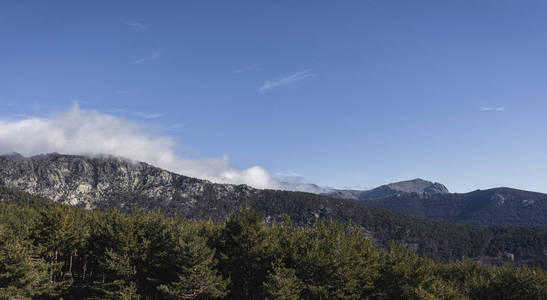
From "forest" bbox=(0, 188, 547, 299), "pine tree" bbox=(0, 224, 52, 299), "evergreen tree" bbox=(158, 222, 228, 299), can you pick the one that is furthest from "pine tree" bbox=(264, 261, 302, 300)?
"pine tree" bbox=(0, 224, 52, 299)

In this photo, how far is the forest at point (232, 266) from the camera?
49344mm

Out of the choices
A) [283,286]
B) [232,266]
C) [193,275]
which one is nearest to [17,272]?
[193,275]

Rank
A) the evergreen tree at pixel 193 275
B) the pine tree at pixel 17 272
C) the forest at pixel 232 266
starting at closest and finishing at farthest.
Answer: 1. the evergreen tree at pixel 193 275
2. the pine tree at pixel 17 272
3. the forest at pixel 232 266

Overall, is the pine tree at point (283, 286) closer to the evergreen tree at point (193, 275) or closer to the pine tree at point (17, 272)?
the evergreen tree at point (193, 275)

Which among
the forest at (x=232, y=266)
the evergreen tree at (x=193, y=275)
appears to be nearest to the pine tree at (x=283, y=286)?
the forest at (x=232, y=266)

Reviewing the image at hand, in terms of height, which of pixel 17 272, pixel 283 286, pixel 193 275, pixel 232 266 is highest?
pixel 193 275

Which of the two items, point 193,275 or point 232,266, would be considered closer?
point 193,275

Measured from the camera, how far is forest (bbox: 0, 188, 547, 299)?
49.3 m

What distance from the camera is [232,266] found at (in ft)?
185

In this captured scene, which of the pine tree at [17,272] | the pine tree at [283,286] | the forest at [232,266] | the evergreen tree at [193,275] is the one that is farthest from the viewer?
the forest at [232,266]

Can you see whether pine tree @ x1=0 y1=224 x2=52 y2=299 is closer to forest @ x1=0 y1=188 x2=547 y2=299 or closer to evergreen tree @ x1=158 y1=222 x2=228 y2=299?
forest @ x1=0 y1=188 x2=547 y2=299

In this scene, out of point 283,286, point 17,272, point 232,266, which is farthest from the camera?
point 232,266

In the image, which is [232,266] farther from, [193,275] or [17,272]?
[17,272]

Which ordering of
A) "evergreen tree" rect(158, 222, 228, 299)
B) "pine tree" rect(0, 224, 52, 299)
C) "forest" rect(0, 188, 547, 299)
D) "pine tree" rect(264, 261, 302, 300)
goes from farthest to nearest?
1. "forest" rect(0, 188, 547, 299)
2. "pine tree" rect(0, 224, 52, 299)
3. "evergreen tree" rect(158, 222, 228, 299)
4. "pine tree" rect(264, 261, 302, 300)
